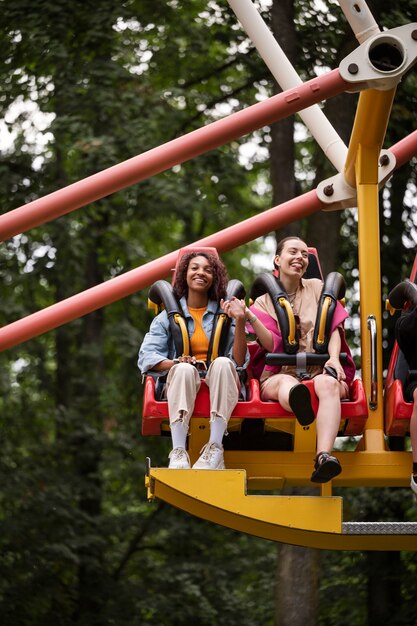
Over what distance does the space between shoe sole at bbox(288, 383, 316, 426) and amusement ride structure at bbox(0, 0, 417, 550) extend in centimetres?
20

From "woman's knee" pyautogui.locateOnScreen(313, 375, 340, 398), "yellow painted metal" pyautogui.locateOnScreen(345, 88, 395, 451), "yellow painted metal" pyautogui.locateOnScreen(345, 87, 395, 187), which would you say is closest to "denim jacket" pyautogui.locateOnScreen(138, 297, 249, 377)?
"woman's knee" pyautogui.locateOnScreen(313, 375, 340, 398)

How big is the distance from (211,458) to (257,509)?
359mm

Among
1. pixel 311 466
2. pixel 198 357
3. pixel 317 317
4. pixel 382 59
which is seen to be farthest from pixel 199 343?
pixel 382 59

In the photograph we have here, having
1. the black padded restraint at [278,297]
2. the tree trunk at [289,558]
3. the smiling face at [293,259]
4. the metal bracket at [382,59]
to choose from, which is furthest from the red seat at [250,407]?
the tree trunk at [289,558]

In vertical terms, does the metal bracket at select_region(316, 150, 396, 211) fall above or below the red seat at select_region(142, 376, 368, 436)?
above

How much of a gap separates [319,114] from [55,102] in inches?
240

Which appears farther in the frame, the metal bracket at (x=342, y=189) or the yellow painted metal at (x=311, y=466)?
the metal bracket at (x=342, y=189)

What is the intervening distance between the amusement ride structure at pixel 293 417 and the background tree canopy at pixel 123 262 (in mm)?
4107

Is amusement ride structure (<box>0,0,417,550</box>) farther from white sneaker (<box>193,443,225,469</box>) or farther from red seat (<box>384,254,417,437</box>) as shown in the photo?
white sneaker (<box>193,443,225,469</box>)

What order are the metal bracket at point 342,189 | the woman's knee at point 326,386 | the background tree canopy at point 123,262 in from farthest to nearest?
the background tree canopy at point 123,262, the metal bracket at point 342,189, the woman's knee at point 326,386

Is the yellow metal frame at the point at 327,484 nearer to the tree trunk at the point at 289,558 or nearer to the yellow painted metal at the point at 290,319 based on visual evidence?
the yellow painted metal at the point at 290,319

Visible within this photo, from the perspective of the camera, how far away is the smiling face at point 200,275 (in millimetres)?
7387

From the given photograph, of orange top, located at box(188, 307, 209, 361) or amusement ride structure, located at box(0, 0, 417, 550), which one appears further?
orange top, located at box(188, 307, 209, 361)

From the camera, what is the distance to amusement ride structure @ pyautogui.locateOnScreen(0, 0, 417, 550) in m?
6.87
